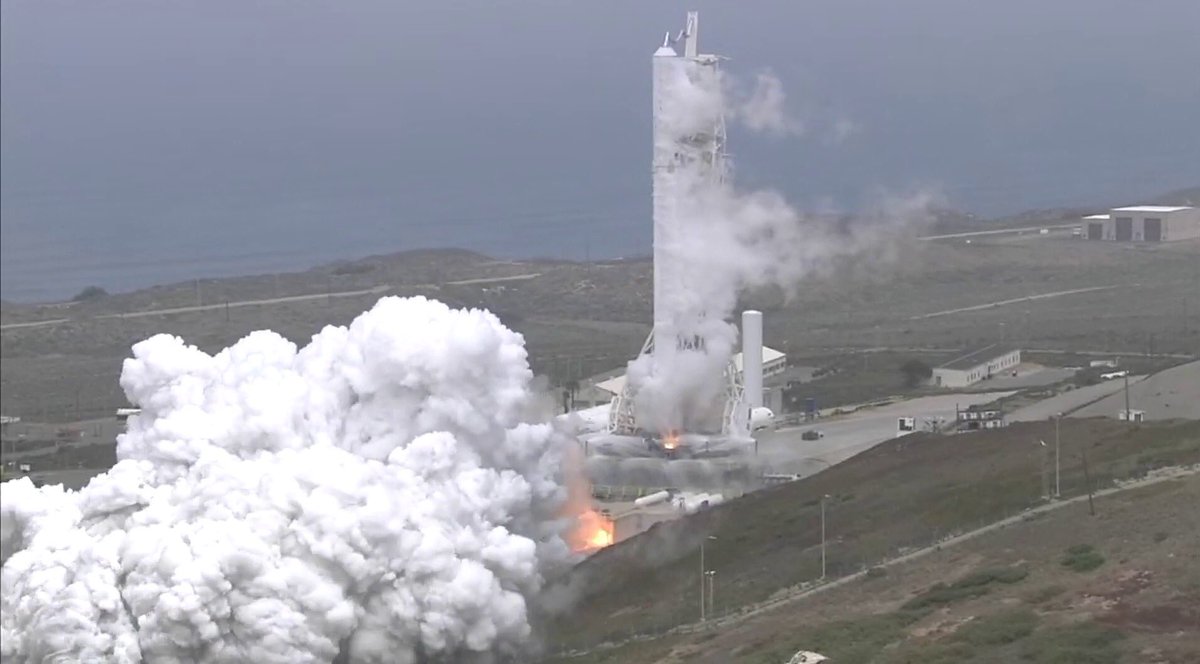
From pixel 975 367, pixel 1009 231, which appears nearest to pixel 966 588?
pixel 975 367

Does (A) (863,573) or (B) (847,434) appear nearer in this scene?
(A) (863,573)

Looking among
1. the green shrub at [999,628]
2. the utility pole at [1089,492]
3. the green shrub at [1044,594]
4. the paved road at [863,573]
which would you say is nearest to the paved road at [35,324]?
the paved road at [863,573]

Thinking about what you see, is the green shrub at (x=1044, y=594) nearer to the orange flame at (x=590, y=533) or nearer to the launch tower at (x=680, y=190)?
the orange flame at (x=590, y=533)

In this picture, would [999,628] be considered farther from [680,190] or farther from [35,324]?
[35,324]

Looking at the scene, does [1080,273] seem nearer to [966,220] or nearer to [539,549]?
[966,220]

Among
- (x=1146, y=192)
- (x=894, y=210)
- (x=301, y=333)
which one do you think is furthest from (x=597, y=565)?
(x=1146, y=192)

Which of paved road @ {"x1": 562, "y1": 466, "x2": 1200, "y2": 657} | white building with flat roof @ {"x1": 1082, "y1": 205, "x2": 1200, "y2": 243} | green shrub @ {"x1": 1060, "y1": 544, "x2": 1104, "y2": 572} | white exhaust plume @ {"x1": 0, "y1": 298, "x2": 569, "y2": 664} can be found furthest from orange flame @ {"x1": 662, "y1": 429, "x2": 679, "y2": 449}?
white building with flat roof @ {"x1": 1082, "y1": 205, "x2": 1200, "y2": 243}

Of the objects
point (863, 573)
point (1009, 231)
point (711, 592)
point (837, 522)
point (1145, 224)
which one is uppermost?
point (1145, 224)
